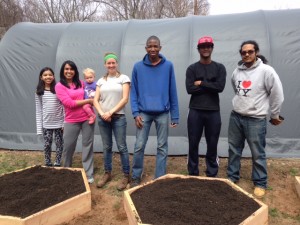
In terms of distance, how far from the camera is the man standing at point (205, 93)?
11.0 ft

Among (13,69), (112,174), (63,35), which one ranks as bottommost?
(112,174)

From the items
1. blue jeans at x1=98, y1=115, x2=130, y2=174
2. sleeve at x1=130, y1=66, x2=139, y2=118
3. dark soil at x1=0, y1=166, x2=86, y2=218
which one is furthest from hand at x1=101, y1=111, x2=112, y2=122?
dark soil at x1=0, y1=166, x2=86, y2=218

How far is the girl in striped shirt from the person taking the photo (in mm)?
3947

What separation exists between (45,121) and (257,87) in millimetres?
3036

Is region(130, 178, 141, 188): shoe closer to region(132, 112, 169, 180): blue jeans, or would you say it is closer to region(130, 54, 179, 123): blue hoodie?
region(132, 112, 169, 180): blue jeans

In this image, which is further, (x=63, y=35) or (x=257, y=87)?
(x=63, y=35)

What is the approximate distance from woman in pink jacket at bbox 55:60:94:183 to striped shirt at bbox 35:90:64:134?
10.3 inches

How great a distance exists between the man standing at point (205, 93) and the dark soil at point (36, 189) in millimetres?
1709

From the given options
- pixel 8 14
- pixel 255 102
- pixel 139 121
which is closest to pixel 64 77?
pixel 139 121

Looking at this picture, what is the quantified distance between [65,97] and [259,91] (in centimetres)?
256

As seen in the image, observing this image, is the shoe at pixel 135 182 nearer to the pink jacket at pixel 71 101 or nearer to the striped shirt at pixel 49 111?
the pink jacket at pixel 71 101

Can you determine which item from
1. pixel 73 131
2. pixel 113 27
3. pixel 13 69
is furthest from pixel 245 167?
pixel 13 69

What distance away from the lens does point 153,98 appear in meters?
3.48

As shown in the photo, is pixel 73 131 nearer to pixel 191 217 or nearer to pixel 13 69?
pixel 191 217
